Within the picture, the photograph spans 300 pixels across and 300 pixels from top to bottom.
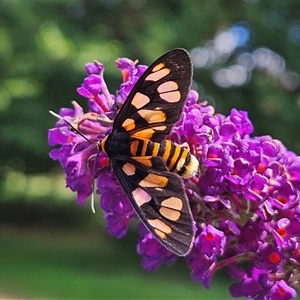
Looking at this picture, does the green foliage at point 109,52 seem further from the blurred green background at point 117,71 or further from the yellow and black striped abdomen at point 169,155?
the yellow and black striped abdomen at point 169,155

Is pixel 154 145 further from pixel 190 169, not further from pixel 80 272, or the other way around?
pixel 80 272

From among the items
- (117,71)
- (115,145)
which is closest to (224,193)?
(115,145)

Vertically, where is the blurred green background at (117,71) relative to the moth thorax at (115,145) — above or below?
below

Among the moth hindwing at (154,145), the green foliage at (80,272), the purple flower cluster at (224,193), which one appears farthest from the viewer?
the green foliage at (80,272)

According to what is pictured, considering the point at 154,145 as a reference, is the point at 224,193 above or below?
below

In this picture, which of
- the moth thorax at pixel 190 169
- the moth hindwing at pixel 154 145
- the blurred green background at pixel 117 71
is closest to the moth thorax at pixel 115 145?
the moth hindwing at pixel 154 145

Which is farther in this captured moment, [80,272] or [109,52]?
[80,272]

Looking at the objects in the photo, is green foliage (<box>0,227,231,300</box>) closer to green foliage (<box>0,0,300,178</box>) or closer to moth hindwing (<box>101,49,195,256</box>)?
green foliage (<box>0,0,300,178</box>)
